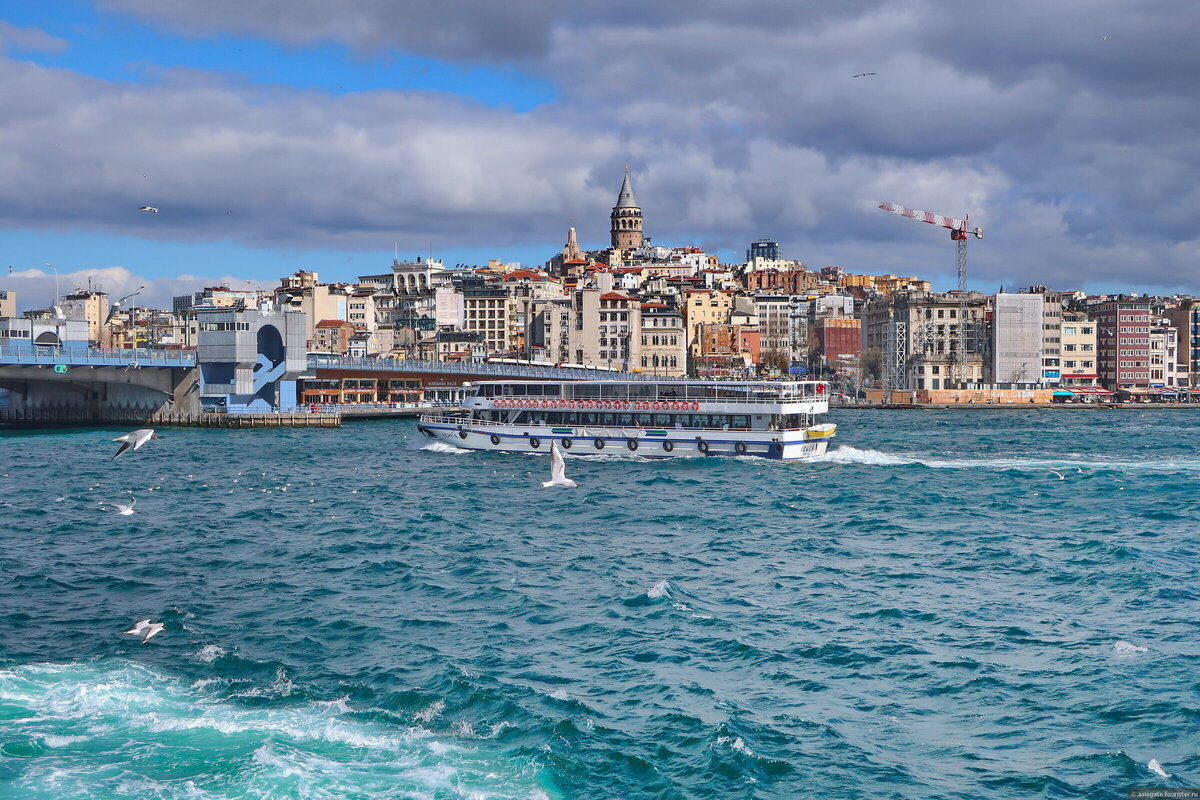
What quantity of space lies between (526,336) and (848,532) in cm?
11780

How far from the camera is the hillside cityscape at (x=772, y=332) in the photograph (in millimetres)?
131000

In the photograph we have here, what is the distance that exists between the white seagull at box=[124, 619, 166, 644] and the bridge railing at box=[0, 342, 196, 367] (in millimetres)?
53969

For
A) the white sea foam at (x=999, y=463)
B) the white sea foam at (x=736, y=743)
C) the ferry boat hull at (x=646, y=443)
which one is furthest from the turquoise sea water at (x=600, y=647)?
the ferry boat hull at (x=646, y=443)

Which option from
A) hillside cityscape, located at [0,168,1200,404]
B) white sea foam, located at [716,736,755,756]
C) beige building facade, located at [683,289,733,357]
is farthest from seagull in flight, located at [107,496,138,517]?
beige building facade, located at [683,289,733,357]

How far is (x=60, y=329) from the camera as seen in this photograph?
7538 cm

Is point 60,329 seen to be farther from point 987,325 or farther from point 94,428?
point 987,325

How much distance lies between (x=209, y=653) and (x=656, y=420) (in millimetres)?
33386

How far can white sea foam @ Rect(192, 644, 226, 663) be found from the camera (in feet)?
56.1

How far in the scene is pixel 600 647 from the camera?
1797 cm

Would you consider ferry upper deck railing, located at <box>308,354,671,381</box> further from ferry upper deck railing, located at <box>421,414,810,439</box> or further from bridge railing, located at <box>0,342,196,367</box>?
ferry upper deck railing, located at <box>421,414,810,439</box>

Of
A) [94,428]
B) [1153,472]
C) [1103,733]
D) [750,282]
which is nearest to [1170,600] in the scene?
[1103,733]

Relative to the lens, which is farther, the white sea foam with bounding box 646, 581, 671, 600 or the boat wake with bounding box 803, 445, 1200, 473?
the boat wake with bounding box 803, 445, 1200, 473

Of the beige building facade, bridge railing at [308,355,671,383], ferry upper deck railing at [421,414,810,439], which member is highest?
the beige building facade

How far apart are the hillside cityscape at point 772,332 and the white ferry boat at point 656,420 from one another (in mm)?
68697
